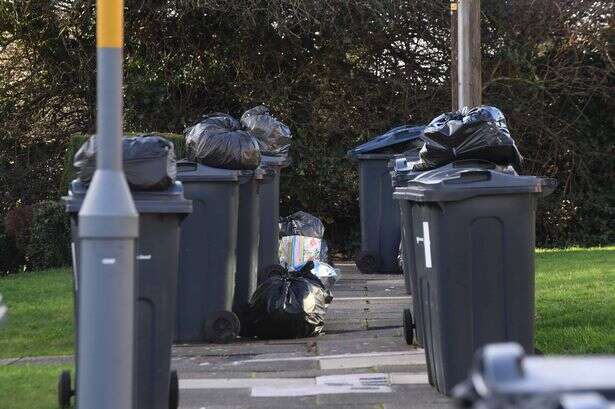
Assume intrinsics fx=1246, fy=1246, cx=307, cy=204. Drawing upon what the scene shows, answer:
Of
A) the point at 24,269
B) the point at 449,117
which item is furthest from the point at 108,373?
the point at 24,269

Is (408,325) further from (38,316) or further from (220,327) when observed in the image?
(38,316)

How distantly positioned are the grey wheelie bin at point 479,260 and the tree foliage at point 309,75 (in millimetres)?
11453

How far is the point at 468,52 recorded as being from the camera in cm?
1499

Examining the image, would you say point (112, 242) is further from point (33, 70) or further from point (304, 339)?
point (33, 70)

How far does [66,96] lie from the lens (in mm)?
18625

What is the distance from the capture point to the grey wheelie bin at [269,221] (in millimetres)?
12094

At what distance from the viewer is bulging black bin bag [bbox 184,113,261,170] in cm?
966

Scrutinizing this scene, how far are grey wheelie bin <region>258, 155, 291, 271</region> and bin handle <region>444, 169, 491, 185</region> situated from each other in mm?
5559

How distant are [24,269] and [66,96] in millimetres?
2817

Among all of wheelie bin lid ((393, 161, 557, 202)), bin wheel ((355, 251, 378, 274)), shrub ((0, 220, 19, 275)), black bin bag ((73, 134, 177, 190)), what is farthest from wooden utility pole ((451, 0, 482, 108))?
black bin bag ((73, 134, 177, 190))

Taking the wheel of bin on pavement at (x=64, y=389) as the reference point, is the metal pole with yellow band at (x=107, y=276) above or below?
above

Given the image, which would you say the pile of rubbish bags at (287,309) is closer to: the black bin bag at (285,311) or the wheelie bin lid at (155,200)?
the black bin bag at (285,311)

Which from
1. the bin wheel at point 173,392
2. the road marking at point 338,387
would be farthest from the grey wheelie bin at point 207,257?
the bin wheel at point 173,392

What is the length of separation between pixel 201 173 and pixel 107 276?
408 centimetres
